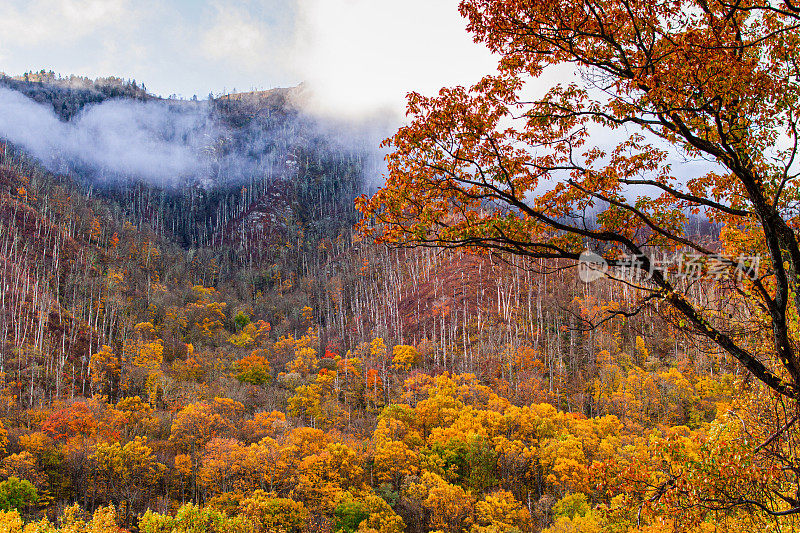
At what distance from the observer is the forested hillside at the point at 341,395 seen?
64.9 feet

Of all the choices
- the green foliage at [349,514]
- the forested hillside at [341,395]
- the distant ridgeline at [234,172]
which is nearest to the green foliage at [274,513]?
the forested hillside at [341,395]

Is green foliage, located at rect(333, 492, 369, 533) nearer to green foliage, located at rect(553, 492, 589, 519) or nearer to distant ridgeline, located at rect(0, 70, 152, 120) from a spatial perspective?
green foliage, located at rect(553, 492, 589, 519)

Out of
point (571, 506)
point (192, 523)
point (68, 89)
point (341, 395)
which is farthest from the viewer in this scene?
point (68, 89)

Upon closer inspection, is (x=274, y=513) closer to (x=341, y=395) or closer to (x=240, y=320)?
(x=341, y=395)

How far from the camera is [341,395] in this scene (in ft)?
166

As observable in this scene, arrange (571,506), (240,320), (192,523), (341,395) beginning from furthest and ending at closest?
(240,320) → (341,395) → (571,506) → (192,523)

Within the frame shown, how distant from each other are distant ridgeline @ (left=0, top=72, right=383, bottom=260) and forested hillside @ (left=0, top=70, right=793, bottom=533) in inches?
751

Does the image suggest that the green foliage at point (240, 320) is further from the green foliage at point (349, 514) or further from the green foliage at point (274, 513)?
the green foliage at point (349, 514)

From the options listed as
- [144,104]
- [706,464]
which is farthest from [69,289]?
[144,104]

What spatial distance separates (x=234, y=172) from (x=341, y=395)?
435 ft

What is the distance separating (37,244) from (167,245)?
40038 millimetres

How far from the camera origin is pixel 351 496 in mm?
26938

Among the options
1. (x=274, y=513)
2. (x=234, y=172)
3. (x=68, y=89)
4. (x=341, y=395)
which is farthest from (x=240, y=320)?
(x=68, y=89)

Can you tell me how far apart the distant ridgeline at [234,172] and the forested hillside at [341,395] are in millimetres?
19073
